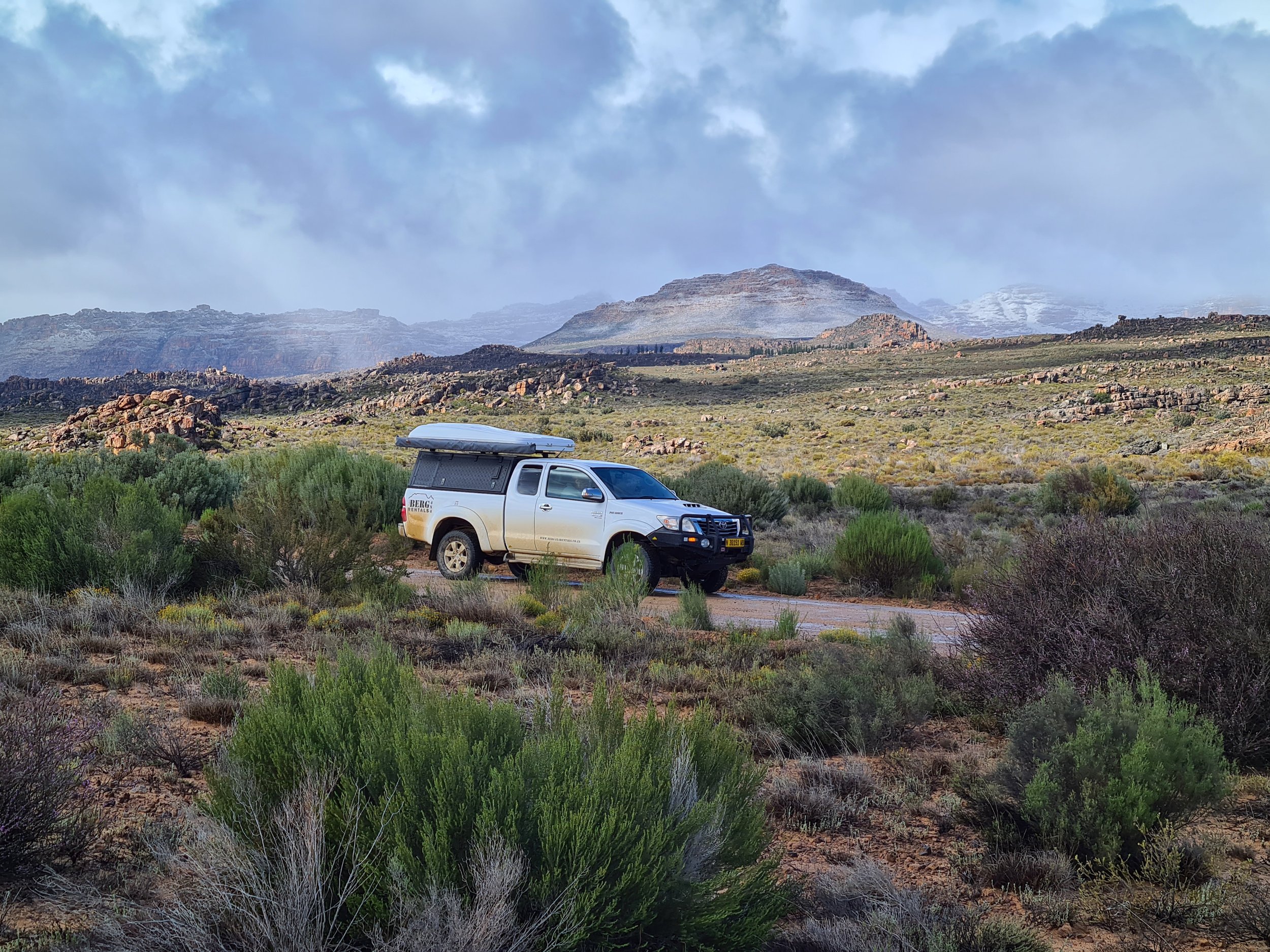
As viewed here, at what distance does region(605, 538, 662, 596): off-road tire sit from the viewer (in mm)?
11828

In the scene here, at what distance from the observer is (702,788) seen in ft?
11.5

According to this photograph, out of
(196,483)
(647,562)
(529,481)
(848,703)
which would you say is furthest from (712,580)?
(196,483)

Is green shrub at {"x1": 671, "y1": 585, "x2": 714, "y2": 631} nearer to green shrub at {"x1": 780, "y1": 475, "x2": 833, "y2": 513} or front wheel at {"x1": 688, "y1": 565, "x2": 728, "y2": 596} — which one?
front wheel at {"x1": 688, "y1": 565, "x2": 728, "y2": 596}

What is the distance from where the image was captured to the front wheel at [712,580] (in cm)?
1279

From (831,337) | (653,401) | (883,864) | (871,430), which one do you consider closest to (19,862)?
(883,864)

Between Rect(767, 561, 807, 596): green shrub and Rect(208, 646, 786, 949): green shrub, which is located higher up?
Rect(208, 646, 786, 949): green shrub

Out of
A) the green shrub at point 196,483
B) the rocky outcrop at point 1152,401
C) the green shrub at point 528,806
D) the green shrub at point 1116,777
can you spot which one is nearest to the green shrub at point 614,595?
the green shrub at point 1116,777

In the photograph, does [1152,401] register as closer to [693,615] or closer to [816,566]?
[816,566]

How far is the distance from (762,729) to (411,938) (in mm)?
3967

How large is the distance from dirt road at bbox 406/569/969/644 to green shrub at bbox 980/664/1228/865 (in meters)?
4.28

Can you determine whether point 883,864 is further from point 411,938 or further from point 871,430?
point 871,430

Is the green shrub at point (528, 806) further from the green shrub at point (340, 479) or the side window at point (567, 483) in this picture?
the green shrub at point (340, 479)

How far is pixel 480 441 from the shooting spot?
1326 centimetres

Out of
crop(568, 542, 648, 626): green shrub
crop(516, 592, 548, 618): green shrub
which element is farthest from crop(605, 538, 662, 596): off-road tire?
crop(516, 592, 548, 618): green shrub
